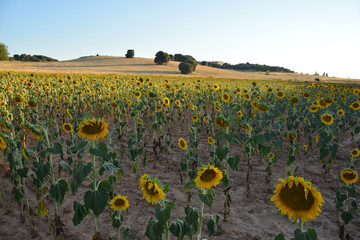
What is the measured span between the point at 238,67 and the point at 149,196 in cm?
9071

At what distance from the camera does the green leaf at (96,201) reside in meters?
2.13

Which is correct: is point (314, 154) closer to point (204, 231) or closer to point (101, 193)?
point (204, 231)

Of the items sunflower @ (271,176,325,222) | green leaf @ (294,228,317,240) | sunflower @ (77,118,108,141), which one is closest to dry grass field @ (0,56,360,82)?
sunflower @ (77,118,108,141)

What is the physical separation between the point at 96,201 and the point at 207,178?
108 centimetres

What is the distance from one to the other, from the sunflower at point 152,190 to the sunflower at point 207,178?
1.56 feet

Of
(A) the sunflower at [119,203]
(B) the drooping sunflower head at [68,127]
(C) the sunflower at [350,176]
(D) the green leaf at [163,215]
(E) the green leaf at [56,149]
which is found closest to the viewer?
(D) the green leaf at [163,215]

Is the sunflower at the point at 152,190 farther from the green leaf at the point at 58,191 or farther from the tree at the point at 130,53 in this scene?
the tree at the point at 130,53

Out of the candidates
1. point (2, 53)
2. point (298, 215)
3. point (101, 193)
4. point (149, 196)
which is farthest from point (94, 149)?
point (2, 53)

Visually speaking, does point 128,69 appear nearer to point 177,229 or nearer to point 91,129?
point 91,129

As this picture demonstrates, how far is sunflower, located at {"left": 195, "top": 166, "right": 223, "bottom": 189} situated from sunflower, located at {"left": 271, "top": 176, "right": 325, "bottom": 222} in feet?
2.30

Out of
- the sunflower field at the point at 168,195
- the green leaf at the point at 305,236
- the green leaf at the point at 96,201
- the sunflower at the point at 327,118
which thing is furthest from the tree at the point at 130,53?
the green leaf at the point at 305,236

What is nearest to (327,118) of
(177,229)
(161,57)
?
(177,229)

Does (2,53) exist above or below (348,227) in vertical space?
above

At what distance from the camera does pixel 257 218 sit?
3.87 meters
